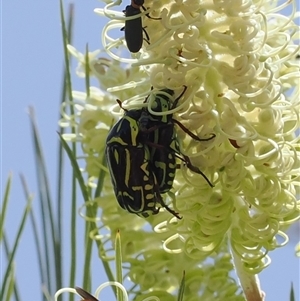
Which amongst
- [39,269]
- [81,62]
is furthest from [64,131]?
[39,269]

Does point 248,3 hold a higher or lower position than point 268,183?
higher

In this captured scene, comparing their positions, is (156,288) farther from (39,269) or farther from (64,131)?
(64,131)

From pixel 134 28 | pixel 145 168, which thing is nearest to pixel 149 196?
pixel 145 168

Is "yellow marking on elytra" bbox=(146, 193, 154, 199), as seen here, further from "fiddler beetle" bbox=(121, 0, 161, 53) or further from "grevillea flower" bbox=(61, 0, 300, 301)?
"fiddler beetle" bbox=(121, 0, 161, 53)

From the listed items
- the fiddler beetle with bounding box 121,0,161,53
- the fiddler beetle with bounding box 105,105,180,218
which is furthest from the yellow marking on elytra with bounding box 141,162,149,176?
the fiddler beetle with bounding box 121,0,161,53

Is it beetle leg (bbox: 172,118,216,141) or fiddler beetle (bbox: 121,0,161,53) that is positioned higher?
fiddler beetle (bbox: 121,0,161,53)

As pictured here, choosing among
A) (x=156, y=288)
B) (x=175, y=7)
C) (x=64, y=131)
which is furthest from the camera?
(x=64, y=131)

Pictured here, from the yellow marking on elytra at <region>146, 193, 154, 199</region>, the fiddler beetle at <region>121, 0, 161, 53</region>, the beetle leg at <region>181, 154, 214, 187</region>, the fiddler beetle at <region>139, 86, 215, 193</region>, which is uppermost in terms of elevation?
the fiddler beetle at <region>121, 0, 161, 53</region>

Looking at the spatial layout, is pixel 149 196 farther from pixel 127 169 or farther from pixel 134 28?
pixel 134 28
